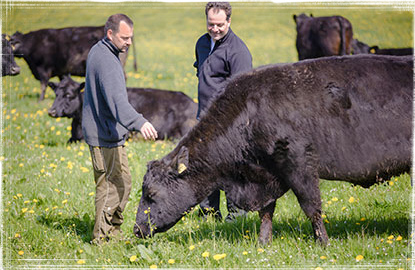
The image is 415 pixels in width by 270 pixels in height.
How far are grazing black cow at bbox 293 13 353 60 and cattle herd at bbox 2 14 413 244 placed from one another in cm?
1298

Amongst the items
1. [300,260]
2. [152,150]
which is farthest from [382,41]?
[300,260]

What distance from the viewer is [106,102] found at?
15.5ft

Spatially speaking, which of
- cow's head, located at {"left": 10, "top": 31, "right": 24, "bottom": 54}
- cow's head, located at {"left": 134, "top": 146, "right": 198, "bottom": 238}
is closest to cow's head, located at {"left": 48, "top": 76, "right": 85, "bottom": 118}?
cow's head, located at {"left": 134, "top": 146, "right": 198, "bottom": 238}

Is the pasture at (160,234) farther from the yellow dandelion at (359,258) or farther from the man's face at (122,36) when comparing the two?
the man's face at (122,36)

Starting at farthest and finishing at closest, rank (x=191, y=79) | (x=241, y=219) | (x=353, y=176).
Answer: (x=191, y=79)
(x=241, y=219)
(x=353, y=176)

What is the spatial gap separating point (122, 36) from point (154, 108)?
245 inches

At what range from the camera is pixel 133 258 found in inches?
168

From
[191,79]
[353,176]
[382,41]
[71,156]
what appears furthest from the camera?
[382,41]

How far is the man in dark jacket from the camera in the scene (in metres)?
5.07

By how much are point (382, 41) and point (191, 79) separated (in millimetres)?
10844

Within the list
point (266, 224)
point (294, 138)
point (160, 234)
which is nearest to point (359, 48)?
point (266, 224)

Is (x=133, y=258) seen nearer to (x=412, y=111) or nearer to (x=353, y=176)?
(x=353, y=176)

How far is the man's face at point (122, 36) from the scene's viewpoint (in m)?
4.57

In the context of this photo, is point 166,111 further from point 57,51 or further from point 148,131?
point 57,51
